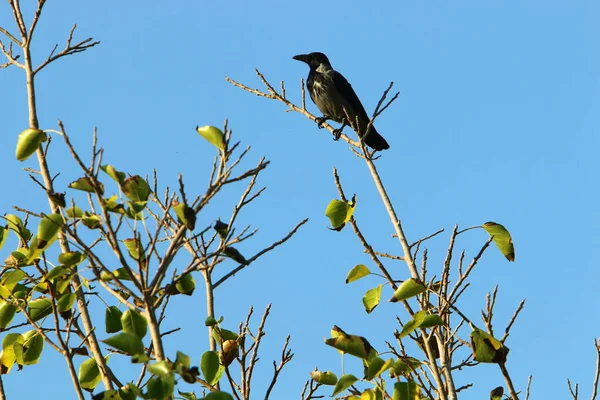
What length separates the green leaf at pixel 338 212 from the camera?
3395mm

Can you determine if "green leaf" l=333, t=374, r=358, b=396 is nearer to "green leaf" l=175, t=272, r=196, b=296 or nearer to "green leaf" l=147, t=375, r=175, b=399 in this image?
"green leaf" l=175, t=272, r=196, b=296

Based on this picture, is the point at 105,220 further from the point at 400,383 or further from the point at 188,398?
the point at 400,383

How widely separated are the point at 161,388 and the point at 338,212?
1.43 m

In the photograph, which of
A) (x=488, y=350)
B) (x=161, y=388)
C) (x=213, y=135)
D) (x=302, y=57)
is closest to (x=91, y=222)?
(x=213, y=135)

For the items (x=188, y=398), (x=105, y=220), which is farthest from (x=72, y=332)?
(x=105, y=220)

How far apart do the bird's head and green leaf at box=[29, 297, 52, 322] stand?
813 cm

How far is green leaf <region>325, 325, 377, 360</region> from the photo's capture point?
2.88 meters

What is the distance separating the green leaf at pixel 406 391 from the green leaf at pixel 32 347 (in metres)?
1.43

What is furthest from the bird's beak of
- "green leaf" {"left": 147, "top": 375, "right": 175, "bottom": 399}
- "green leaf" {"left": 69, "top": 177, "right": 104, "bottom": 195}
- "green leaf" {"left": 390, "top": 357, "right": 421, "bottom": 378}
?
"green leaf" {"left": 147, "top": 375, "right": 175, "bottom": 399}

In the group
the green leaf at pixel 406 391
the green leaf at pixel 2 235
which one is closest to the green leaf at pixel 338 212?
the green leaf at pixel 406 391

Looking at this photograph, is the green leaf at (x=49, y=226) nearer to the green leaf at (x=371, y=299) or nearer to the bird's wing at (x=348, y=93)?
the green leaf at (x=371, y=299)

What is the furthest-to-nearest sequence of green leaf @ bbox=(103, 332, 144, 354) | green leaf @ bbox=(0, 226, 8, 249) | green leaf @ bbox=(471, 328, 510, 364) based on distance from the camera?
1. green leaf @ bbox=(0, 226, 8, 249)
2. green leaf @ bbox=(471, 328, 510, 364)
3. green leaf @ bbox=(103, 332, 144, 354)

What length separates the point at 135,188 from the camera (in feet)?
8.57


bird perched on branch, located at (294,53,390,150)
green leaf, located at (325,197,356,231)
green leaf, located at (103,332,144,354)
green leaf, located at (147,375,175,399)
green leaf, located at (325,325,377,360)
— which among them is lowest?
green leaf, located at (147,375,175,399)
